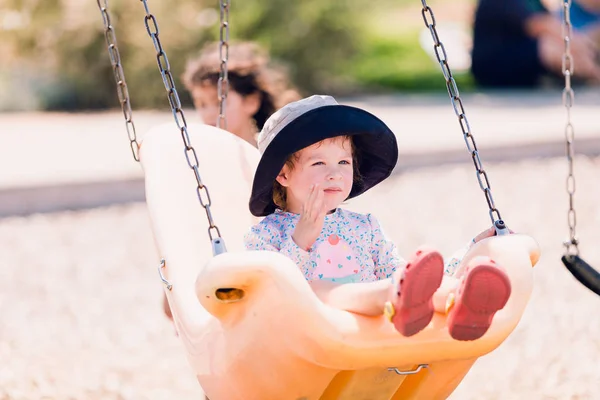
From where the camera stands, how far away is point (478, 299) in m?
2.20

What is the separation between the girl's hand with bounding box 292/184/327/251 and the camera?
261 cm

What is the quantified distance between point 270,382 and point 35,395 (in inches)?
67.0

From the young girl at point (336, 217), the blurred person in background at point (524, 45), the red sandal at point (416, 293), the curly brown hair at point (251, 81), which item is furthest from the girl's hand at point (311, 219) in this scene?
the blurred person in background at point (524, 45)

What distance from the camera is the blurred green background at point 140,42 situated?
11.2 m

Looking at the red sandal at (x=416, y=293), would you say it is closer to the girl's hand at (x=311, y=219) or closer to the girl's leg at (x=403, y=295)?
the girl's leg at (x=403, y=295)

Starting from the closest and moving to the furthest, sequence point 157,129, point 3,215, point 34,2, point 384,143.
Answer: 1. point 384,143
2. point 157,129
3. point 3,215
4. point 34,2

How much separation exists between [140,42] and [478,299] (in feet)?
30.5

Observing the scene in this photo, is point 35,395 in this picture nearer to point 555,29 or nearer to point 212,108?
point 212,108

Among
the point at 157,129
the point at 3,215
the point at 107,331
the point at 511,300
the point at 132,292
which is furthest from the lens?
the point at 3,215

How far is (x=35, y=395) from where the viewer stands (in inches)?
152

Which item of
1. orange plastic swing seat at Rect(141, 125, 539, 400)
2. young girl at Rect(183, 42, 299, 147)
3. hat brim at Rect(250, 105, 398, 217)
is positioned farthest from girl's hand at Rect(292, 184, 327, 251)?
young girl at Rect(183, 42, 299, 147)

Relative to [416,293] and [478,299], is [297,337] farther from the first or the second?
[478,299]

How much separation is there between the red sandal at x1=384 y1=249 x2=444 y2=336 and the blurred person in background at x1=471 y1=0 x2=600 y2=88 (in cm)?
1044

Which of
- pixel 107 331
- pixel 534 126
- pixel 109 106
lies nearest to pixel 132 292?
pixel 107 331
